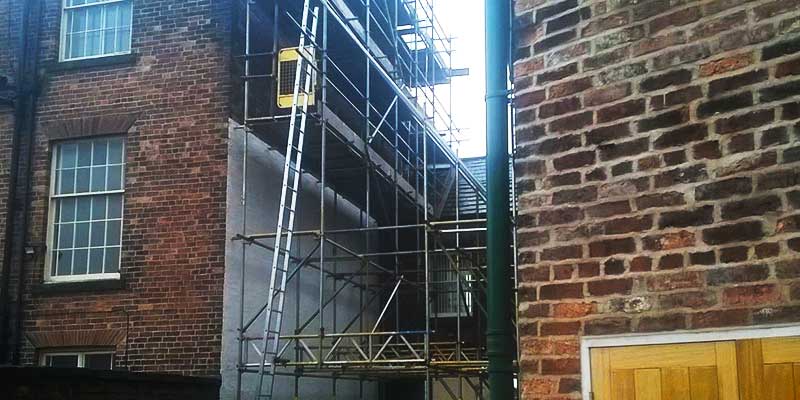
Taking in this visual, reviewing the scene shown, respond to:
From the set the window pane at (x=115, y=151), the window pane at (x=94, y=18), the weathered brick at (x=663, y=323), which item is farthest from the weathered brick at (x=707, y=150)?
the window pane at (x=94, y=18)

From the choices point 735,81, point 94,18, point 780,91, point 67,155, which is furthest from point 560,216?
point 94,18

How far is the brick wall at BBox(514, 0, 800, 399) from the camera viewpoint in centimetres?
357

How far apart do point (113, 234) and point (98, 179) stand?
0.94 m

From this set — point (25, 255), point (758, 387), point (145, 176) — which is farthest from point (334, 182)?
point (758, 387)

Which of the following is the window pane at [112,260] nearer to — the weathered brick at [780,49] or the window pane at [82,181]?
the window pane at [82,181]

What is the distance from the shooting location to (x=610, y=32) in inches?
165

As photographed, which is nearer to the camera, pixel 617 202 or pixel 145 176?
pixel 617 202

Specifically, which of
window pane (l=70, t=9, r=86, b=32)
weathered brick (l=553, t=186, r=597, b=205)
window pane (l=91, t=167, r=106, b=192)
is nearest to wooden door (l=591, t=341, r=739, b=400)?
weathered brick (l=553, t=186, r=597, b=205)

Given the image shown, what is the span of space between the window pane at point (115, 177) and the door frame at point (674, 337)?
425 inches

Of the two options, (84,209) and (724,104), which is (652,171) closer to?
(724,104)

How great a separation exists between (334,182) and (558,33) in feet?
40.8

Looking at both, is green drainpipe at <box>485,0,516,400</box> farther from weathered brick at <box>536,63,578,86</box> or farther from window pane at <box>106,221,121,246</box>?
window pane at <box>106,221,121,246</box>

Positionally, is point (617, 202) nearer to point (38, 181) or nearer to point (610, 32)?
point (610, 32)

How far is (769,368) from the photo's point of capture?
3.43 metres
